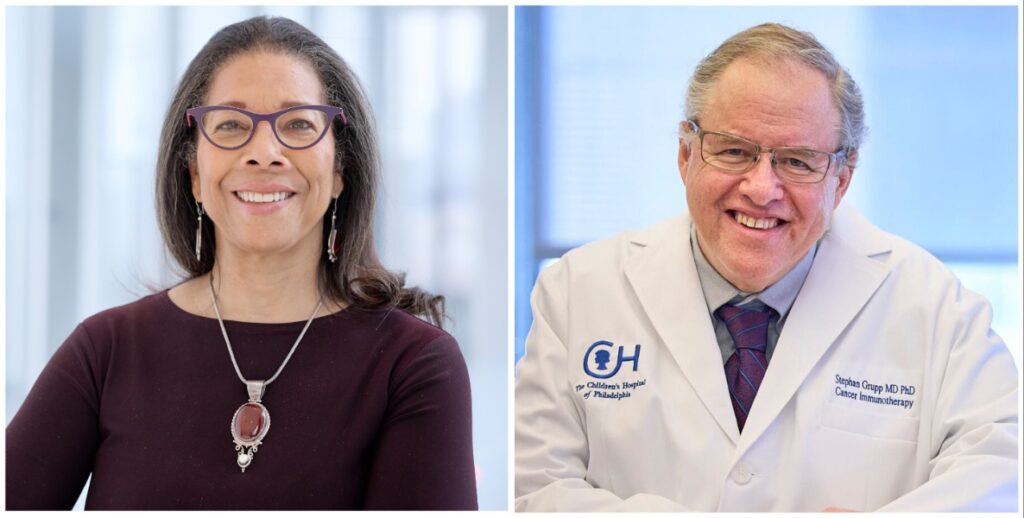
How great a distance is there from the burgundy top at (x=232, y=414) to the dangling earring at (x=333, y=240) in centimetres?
14

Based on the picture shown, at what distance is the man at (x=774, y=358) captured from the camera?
1.91m

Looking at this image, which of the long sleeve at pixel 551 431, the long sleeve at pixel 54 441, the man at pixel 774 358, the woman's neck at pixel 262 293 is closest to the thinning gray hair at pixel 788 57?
the man at pixel 774 358

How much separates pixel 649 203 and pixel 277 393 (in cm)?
92

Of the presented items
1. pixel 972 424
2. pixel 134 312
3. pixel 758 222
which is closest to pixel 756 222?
pixel 758 222

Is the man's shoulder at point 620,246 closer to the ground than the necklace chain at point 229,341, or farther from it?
farther from it

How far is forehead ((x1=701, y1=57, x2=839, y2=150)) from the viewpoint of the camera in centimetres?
190

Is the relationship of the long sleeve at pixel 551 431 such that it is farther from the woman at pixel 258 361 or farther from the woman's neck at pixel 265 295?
the woman's neck at pixel 265 295

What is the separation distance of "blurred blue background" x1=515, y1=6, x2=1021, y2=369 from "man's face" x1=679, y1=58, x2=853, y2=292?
17cm

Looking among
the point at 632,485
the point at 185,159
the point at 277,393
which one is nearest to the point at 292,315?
the point at 277,393

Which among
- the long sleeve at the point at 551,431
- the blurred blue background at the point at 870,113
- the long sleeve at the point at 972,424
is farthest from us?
the blurred blue background at the point at 870,113

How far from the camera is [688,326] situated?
2023 mm

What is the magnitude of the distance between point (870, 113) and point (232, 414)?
5.01 ft

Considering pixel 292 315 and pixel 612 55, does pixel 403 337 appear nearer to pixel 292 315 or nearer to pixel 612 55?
pixel 292 315

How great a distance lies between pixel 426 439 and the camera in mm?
1891
